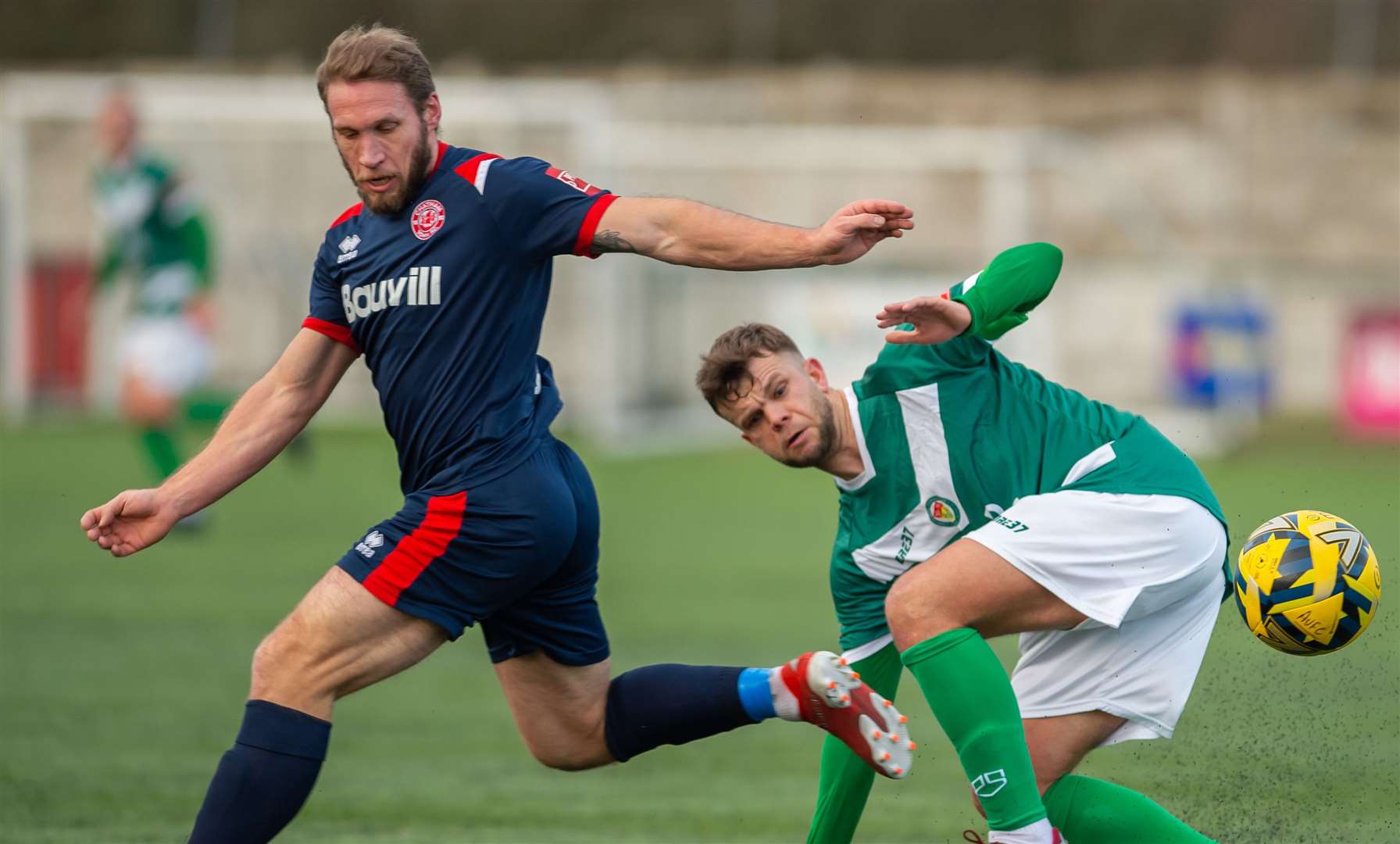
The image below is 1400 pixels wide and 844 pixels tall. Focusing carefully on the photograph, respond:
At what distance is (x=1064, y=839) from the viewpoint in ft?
13.7

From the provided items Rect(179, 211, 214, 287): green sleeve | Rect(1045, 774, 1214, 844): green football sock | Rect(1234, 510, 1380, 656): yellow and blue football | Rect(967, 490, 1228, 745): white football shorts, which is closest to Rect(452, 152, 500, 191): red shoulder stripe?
Rect(967, 490, 1228, 745): white football shorts

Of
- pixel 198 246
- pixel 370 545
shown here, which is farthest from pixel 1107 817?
pixel 198 246

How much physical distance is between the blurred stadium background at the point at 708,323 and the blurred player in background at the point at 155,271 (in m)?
1.11

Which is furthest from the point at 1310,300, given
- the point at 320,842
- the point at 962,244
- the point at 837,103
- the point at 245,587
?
the point at 320,842

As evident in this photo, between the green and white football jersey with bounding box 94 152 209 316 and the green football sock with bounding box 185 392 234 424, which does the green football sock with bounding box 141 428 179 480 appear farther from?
the green football sock with bounding box 185 392 234 424

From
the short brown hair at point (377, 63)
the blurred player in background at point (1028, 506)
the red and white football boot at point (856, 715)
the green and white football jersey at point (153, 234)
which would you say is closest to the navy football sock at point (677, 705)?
the red and white football boot at point (856, 715)

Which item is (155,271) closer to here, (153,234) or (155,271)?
(155,271)

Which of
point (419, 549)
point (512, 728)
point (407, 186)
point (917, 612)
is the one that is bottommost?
point (512, 728)

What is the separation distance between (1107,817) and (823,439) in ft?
3.69

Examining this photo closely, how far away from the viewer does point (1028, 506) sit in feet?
13.3

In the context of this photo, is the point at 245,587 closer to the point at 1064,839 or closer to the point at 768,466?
the point at 1064,839

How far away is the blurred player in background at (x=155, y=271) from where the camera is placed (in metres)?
11.7

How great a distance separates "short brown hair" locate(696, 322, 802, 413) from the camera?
421 centimetres

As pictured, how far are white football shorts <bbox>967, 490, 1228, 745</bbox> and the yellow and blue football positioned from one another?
0.51ft
